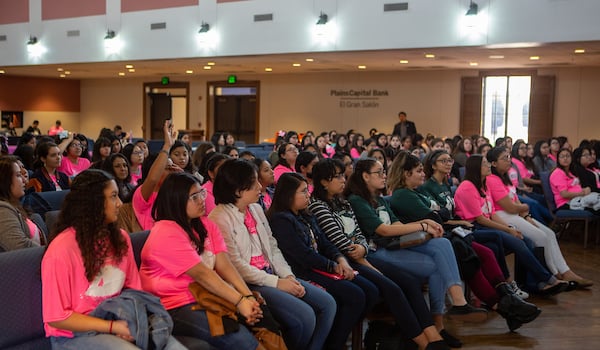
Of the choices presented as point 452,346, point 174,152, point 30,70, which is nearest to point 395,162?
point 452,346

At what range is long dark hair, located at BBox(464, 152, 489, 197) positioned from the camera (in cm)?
607

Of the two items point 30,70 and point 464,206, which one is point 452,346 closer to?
point 464,206

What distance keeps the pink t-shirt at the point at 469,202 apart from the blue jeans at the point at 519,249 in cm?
15

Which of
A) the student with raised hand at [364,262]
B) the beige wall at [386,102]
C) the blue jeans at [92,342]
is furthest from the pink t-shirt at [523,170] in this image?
the blue jeans at [92,342]

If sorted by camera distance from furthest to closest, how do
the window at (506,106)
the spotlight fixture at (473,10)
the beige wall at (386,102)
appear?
1. the window at (506,106)
2. the beige wall at (386,102)
3. the spotlight fixture at (473,10)

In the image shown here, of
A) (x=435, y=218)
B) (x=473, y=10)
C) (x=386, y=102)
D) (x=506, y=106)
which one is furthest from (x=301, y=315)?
(x=386, y=102)

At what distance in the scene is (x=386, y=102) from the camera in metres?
18.3

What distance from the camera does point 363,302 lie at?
4.13 meters

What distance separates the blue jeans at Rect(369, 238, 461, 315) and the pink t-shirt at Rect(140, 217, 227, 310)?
1904mm

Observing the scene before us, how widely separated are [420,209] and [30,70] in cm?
1719

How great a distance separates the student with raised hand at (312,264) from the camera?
13.5 feet

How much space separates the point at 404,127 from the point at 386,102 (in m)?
1.43

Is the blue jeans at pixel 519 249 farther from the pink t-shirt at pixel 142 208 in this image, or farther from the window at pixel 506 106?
the window at pixel 506 106

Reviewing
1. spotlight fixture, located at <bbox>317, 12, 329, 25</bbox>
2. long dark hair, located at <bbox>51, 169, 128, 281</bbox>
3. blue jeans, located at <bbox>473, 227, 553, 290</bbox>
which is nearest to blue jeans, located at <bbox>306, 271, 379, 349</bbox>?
long dark hair, located at <bbox>51, 169, 128, 281</bbox>
